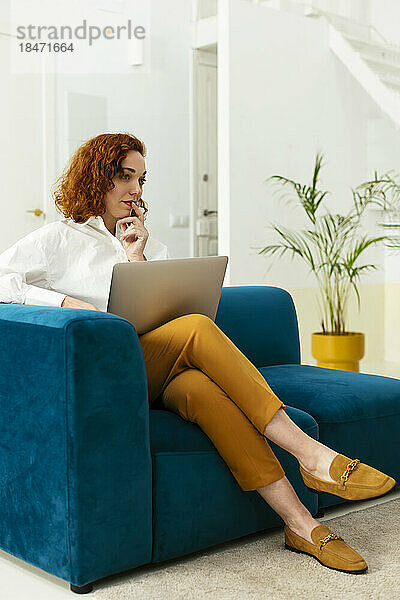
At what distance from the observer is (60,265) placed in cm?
259

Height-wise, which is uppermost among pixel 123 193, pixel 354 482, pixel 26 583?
pixel 123 193

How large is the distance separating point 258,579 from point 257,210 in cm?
348

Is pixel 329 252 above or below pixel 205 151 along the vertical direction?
below

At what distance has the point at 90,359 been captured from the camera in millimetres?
1972

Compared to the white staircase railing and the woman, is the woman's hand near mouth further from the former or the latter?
the white staircase railing

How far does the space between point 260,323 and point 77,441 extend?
53.4 inches

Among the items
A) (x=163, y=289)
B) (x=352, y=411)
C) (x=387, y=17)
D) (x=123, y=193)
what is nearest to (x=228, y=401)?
(x=163, y=289)

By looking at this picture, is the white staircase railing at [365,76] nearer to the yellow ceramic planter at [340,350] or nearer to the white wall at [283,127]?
the white wall at [283,127]

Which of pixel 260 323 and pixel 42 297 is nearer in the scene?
pixel 42 297

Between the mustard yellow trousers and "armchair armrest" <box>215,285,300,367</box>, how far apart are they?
0.81 metres

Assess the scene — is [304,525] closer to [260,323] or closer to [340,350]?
[260,323]

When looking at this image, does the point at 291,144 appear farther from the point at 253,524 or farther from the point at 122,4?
the point at 253,524

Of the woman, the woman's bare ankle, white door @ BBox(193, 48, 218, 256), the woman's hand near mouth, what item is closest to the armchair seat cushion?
the woman

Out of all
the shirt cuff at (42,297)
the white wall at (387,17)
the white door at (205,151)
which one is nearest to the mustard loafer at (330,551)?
the shirt cuff at (42,297)
